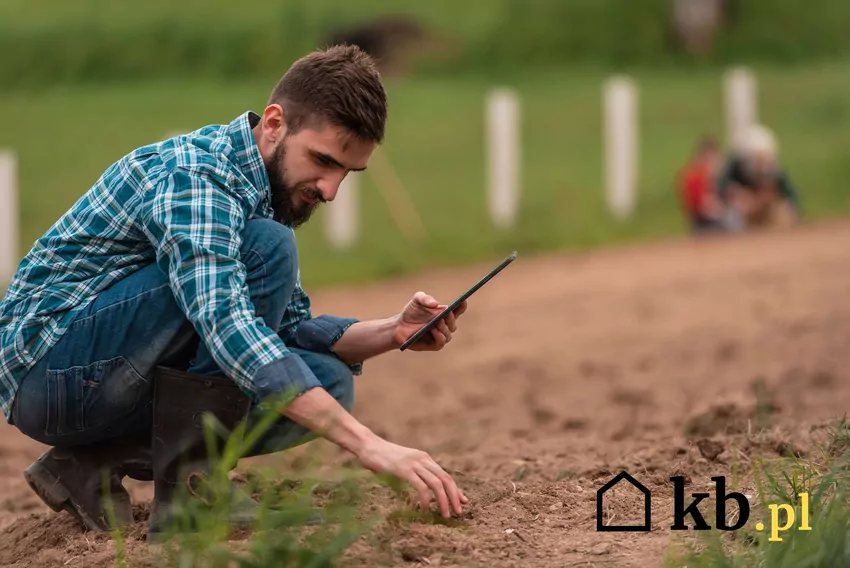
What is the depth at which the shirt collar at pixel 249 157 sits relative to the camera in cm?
350

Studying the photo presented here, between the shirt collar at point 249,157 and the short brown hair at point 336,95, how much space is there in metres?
0.11

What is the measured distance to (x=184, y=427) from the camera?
3502mm

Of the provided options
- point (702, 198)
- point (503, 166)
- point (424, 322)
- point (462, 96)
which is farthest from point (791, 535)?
point (462, 96)

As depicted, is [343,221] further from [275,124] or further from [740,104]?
[275,124]

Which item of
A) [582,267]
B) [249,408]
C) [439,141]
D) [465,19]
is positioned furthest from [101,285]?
[465,19]

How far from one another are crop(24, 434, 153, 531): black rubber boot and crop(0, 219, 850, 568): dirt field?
0.28 ft

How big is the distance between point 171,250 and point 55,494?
0.98 meters

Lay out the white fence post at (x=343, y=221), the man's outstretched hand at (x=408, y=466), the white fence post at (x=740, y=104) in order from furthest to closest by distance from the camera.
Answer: the white fence post at (x=740, y=104), the white fence post at (x=343, y=221), the man's outstretched hand at (x=408, y=466)

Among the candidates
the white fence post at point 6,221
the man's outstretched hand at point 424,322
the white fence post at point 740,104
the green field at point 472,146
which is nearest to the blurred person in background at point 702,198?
the green field at point 472,146

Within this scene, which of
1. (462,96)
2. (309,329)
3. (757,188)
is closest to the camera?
(309,329)

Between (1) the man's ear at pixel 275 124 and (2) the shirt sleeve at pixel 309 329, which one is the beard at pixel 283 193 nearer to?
(1) the man's ear at pixel 275 124

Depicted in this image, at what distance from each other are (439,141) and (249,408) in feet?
44.8

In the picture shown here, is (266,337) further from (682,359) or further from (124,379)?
(682,359)

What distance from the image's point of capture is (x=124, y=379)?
3490 millimetres
